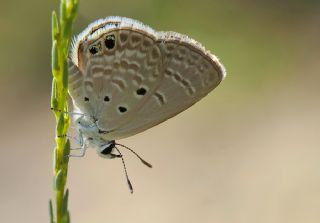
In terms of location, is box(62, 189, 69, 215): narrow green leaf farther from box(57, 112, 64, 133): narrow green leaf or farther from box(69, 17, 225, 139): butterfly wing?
box(69, 17, 225, 139): butterfly wing

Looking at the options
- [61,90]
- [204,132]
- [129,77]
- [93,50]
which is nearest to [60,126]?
[61,90]

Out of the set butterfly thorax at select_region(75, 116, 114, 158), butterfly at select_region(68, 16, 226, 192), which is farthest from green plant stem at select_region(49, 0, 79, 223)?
butterfly thorax at select_region(75, 116, 114, 158)

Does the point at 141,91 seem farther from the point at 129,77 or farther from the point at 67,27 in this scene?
the point at 67,27

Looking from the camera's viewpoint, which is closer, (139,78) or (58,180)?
(58,180)

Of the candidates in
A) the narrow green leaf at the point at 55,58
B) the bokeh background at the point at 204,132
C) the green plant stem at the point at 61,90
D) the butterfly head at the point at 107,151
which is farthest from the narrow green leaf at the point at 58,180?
the bokeh background at the point at 204,132

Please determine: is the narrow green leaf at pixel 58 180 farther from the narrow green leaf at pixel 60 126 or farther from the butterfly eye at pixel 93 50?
the butterfly eye at pixel 93 50

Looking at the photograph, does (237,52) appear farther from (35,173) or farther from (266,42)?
(35,173)

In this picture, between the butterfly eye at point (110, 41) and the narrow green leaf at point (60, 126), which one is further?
the butterfly eye at point (110, 41)
